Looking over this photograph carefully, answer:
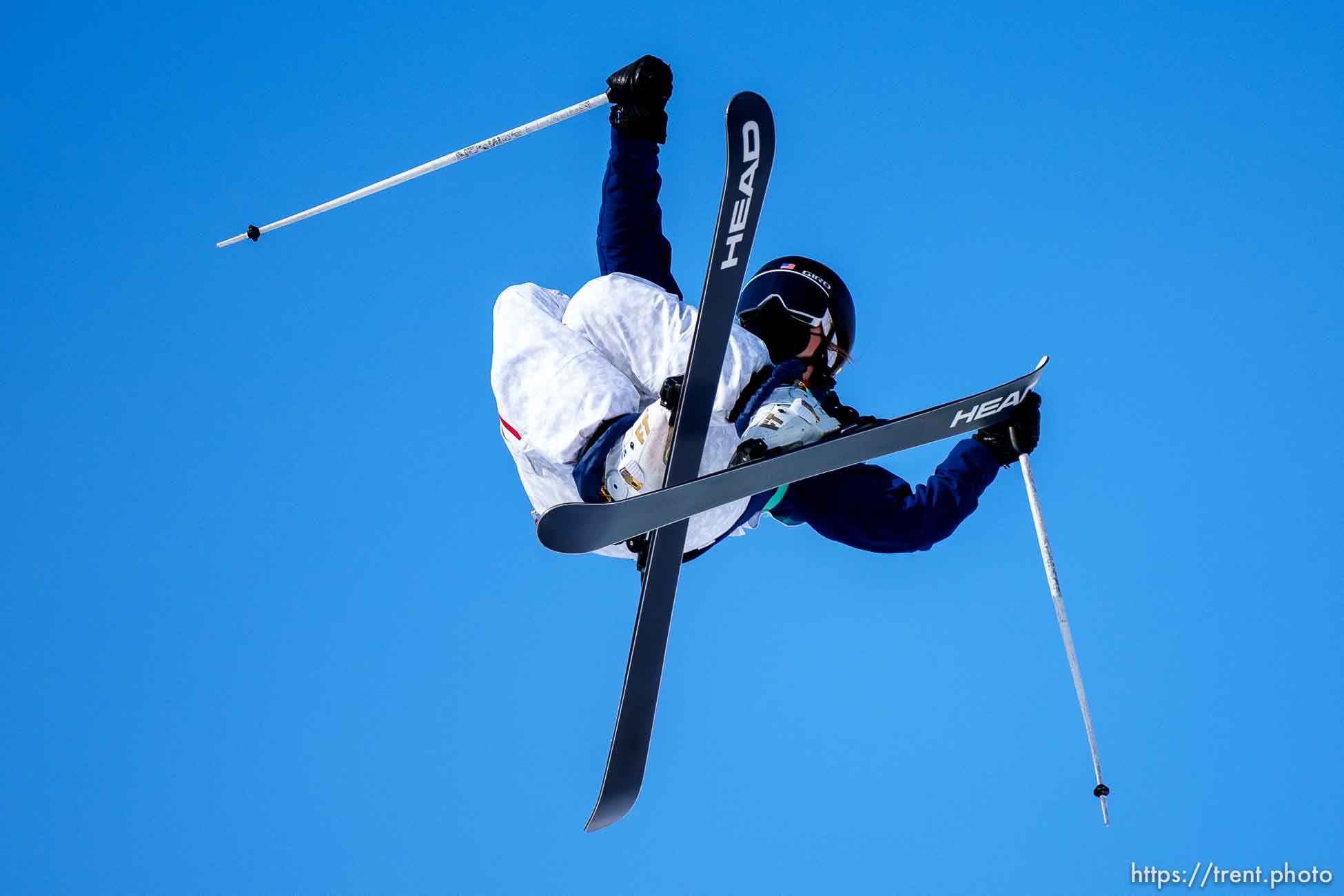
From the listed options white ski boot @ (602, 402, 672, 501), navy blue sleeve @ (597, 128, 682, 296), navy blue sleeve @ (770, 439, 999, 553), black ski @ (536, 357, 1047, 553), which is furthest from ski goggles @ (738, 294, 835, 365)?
Answer: white ski boot @ (602, 402, 672, 501)

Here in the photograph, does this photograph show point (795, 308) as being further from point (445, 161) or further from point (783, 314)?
point (445, 161)

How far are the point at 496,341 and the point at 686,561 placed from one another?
95 cm

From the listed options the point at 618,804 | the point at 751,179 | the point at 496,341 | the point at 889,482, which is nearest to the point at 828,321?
the point at 889,482

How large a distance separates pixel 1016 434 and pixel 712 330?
1264mm

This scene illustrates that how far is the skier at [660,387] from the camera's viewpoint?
11.9 ft

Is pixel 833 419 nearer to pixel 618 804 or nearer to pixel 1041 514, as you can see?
pixel 1041 514

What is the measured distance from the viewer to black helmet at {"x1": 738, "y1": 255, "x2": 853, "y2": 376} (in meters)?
4.23

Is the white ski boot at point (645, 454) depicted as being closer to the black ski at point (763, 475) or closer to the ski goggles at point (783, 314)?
the black ski at point (763, 475)

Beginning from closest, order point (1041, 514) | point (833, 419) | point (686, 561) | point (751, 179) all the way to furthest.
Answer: point (751, 179) < point (833, 419) < point (686, 561) < point (1041, 514)

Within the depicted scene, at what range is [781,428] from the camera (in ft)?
11.5

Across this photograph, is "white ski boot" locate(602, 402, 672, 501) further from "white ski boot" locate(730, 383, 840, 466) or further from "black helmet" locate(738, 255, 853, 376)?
"black helmet" locate(738, 255, 853, 376)

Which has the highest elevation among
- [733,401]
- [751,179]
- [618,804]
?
[751,179]

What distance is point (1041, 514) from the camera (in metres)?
4.22

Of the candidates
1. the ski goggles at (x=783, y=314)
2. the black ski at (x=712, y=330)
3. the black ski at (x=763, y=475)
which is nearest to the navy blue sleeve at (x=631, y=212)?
the ski goggles at (x=783, y=314)
